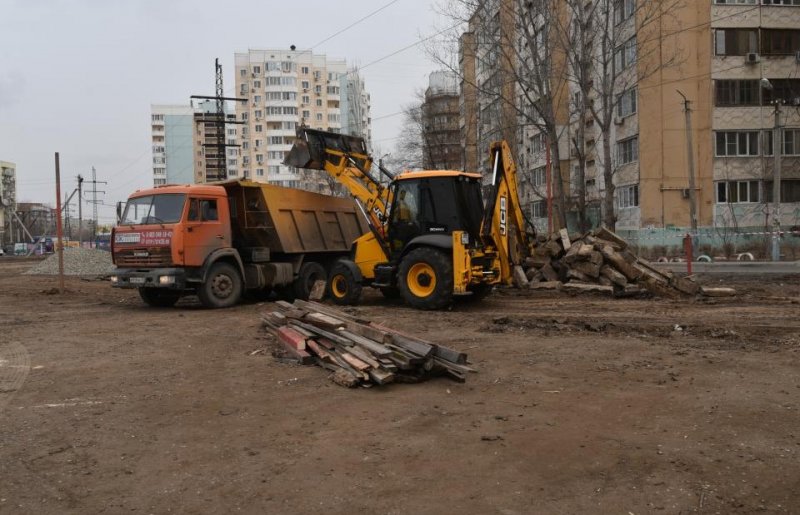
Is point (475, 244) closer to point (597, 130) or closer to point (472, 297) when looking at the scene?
point (472, 297)

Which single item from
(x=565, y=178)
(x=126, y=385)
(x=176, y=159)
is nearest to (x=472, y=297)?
(x=126, y=385)

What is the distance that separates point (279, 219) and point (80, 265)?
2044 centimetres

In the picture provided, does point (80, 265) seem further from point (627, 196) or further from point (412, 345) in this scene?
point (627, 196)

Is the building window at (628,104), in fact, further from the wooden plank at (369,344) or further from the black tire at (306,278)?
the wooden plank at (369,344)

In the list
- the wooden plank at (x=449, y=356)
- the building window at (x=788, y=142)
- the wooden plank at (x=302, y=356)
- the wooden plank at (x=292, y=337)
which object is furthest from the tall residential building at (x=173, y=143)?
the wooden plank at (x=449, y=356)

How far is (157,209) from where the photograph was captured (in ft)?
46.4

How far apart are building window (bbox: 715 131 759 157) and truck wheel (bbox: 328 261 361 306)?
102 feet

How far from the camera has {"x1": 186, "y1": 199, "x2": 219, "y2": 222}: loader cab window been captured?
14148 mm

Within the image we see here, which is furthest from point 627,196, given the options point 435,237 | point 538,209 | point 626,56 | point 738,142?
point 435,237

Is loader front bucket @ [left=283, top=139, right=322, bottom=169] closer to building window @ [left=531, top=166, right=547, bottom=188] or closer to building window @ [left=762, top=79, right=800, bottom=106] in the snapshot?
building window @ [left=762, top=79, right=800, bottom=106]

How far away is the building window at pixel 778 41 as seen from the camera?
37.8m

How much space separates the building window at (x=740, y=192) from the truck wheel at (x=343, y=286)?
30700 millimetres

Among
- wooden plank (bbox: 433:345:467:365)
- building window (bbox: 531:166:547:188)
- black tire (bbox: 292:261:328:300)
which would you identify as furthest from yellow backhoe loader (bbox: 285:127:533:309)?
building window (bbox: 531:166:547:188)

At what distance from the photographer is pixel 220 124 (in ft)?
145
